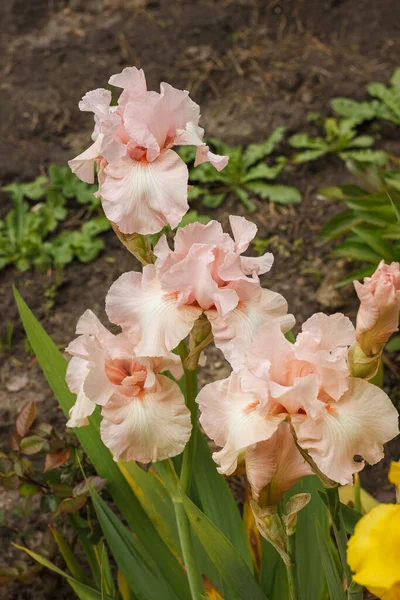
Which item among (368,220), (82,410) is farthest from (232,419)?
(368,220)

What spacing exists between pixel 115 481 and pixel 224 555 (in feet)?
1.25

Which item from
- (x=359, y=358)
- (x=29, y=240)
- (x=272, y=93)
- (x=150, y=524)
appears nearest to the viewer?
(x=359, y=358)

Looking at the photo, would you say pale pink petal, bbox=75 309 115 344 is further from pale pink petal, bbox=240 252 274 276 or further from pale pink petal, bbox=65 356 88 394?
pale pink petal, bbox=240 252 274 276

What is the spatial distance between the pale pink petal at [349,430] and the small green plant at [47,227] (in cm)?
203

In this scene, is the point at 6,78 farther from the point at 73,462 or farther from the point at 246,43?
the point at 73,462

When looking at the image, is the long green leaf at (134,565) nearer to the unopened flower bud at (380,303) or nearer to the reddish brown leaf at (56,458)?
the reddish brown leaf at (56,458)

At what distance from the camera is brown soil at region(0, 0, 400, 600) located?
2.76 m

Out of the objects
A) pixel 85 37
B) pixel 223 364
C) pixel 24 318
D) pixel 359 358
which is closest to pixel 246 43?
pixel 85 37

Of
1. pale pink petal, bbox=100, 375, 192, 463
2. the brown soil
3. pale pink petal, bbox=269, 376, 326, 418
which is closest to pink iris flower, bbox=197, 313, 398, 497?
pale pink petal, bbox=269, 376, 326, 418

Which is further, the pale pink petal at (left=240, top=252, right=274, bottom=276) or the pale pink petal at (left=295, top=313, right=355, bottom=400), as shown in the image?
the pale pink petal at (left=240, top=252, right=274, bottom=276)

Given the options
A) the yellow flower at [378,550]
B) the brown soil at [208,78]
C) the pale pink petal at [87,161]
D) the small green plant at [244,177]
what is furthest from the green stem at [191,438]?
the small green plant at [244,177]

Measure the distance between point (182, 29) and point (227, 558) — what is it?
3249 millimetres

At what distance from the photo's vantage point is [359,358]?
962 millimetres

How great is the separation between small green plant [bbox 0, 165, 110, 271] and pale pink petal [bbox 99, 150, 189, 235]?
5.96 ft
